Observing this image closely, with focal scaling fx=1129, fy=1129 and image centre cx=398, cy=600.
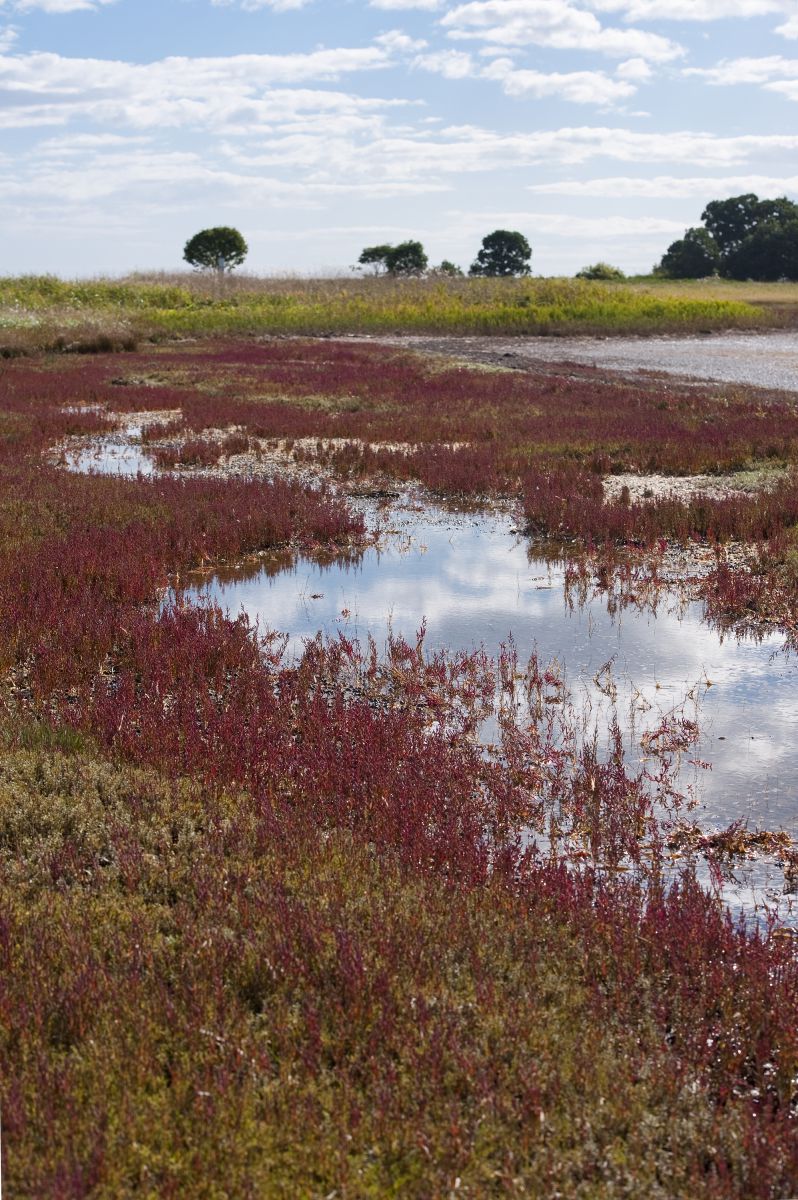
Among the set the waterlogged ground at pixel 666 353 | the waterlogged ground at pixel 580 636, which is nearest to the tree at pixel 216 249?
the waterlogged ground at pixel 666 353

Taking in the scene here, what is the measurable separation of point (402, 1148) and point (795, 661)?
6283 mm

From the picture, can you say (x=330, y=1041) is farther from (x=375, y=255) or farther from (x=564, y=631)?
(x=375, y=255)

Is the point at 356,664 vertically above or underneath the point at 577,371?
underneath

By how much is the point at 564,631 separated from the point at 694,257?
81644mm

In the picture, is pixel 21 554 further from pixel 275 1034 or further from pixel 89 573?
pixel 275 1034

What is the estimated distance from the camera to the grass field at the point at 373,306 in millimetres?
52375

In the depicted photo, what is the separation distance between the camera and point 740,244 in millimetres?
82750

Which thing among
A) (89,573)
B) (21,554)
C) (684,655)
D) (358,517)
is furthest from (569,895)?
(358,517)

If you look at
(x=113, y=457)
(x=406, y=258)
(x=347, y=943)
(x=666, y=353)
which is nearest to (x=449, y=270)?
(x=406, y=258)

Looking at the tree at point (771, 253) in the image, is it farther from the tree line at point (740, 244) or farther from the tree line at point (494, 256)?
the tree line at point (494, 256)

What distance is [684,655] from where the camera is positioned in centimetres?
873

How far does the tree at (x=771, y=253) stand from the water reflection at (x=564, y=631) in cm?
7536

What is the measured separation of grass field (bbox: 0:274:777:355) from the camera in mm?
52375

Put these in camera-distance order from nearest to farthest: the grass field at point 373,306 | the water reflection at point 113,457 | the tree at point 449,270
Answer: the water reflection at point 113,457
the grass field at point 373,306
the tree at point 449,270
